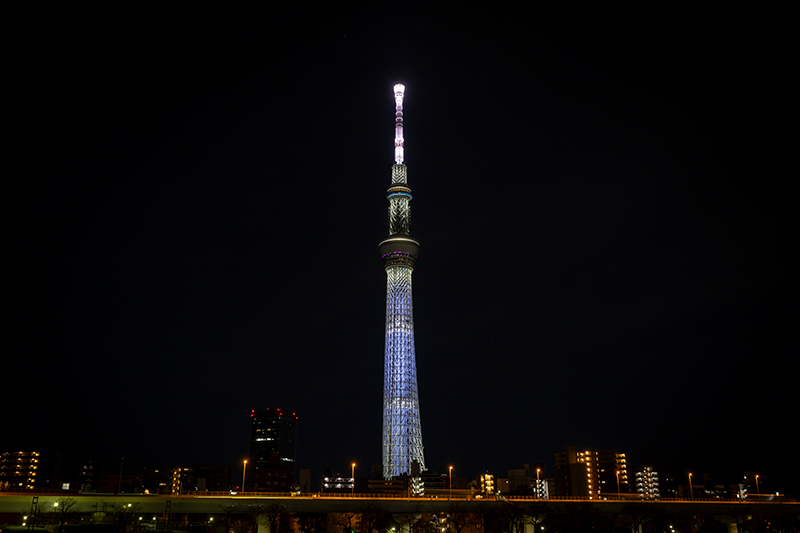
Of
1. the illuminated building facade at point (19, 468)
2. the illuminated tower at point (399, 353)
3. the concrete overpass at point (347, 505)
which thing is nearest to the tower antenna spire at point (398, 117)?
the illuminated tower at point (399, 353)

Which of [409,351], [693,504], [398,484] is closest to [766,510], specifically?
[693,504]

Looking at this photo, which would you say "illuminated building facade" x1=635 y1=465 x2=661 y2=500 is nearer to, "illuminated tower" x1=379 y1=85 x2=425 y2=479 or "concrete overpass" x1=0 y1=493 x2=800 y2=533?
"illuminated tower" x1=379 y1=85 x2=425 y2=479

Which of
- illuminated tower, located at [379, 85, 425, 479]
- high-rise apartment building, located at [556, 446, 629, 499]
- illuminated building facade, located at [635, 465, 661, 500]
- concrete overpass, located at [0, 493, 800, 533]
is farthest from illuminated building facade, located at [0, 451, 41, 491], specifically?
illuminated building facade, located at [635, 465, 661, 500]

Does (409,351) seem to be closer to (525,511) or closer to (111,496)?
(525,511)

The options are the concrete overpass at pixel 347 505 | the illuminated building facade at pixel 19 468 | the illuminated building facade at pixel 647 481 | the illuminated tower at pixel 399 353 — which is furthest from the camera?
the illuminated building facade at pixel 19 468

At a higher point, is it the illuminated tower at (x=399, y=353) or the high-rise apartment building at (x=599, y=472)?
the illuminated tower at (x=399, y=353)

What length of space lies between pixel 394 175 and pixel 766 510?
87.2m

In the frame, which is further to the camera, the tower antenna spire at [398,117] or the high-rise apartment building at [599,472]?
the high-rise apartment building at [599,472]

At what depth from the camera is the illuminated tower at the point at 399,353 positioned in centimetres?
12312

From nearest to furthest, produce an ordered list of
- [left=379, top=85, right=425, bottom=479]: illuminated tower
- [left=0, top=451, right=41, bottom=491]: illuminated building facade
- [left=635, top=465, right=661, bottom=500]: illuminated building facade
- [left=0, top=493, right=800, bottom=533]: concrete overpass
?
[left=0, top=493, right=800, bottom=533]: concrete overpass
[left=379, top=85, right=425, bottom=479]: illuminated tower
[left=635, top=465, right=661, bottom=500]: illuminated building facade
[left=0, top=451, right=41, bottom=491]: illuminated building facade

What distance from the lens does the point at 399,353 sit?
12581 centimetres

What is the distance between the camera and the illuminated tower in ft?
404

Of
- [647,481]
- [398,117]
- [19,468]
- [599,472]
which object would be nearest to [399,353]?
[398,117]

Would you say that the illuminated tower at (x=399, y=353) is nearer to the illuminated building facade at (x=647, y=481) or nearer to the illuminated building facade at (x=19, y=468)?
the illuminated building facade at (x=647, y=481)
